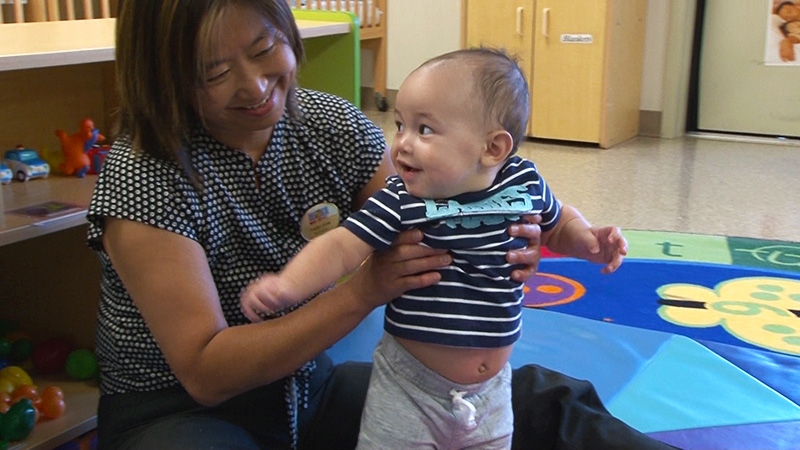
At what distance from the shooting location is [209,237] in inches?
43.3

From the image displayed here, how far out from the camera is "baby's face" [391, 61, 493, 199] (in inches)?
39.3

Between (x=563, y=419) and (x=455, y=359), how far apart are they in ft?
1.19

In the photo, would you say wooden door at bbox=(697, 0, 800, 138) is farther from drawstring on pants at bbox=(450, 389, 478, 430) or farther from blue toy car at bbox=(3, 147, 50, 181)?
drawstring on pants at bbox=(450, 389, 478, 430)

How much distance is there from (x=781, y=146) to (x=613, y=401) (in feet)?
9.75

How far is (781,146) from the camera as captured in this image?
4125mm

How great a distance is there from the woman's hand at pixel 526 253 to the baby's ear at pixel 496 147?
0.28ft

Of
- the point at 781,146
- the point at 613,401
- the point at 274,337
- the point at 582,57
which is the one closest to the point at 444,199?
the point at 274,337

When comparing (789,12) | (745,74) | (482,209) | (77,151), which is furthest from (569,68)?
(482,209)

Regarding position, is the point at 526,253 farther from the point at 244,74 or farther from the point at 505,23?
the point at 505,23

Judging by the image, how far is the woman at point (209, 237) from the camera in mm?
1025

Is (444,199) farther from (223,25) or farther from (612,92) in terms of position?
(612,92)

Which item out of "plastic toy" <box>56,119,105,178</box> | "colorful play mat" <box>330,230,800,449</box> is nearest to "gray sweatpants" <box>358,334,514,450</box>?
"colorful play mat" <box>330,230,800,449</box>

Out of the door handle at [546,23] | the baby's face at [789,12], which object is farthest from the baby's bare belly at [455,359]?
the baby's face at [789,12]

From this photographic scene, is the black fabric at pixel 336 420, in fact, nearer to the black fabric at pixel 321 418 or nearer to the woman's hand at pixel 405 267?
the black fabric at pixel 321 418
